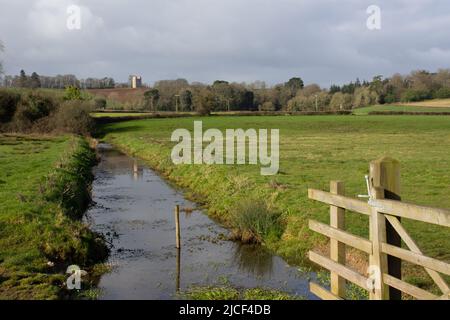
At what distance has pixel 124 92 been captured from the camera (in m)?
170

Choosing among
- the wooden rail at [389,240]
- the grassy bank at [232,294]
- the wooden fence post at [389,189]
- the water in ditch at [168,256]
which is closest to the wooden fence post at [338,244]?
the wooden rail at [389,240]

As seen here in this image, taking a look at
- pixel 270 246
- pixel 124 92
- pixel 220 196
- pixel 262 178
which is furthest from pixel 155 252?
pixel 124 92

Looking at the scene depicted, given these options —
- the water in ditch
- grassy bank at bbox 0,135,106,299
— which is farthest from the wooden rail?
grassy bank at bbox 0,135,106,299

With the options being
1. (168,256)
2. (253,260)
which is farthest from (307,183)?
(168,256)

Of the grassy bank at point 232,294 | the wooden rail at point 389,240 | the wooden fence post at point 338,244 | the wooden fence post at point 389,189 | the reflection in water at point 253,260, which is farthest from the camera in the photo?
the reflection in water at point 253,260

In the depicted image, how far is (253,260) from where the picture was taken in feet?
51.4

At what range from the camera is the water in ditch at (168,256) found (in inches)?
523

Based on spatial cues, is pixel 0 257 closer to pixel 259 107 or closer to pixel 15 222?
pixel 15 222

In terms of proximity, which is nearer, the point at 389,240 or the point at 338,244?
the point at 389,240

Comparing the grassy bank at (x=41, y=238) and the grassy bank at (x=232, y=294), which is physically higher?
the grassy bank at (x=41, y=238)

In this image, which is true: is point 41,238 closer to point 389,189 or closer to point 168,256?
point 168,256

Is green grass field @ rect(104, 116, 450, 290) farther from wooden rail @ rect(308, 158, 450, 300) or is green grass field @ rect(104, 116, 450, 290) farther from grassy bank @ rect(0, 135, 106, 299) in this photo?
wooden rail @ rect(308, 158, 450, 300)

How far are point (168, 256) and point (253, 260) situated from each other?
8.59 ft

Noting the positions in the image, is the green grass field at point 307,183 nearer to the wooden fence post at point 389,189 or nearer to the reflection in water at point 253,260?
the reflection in water at point 253,260
